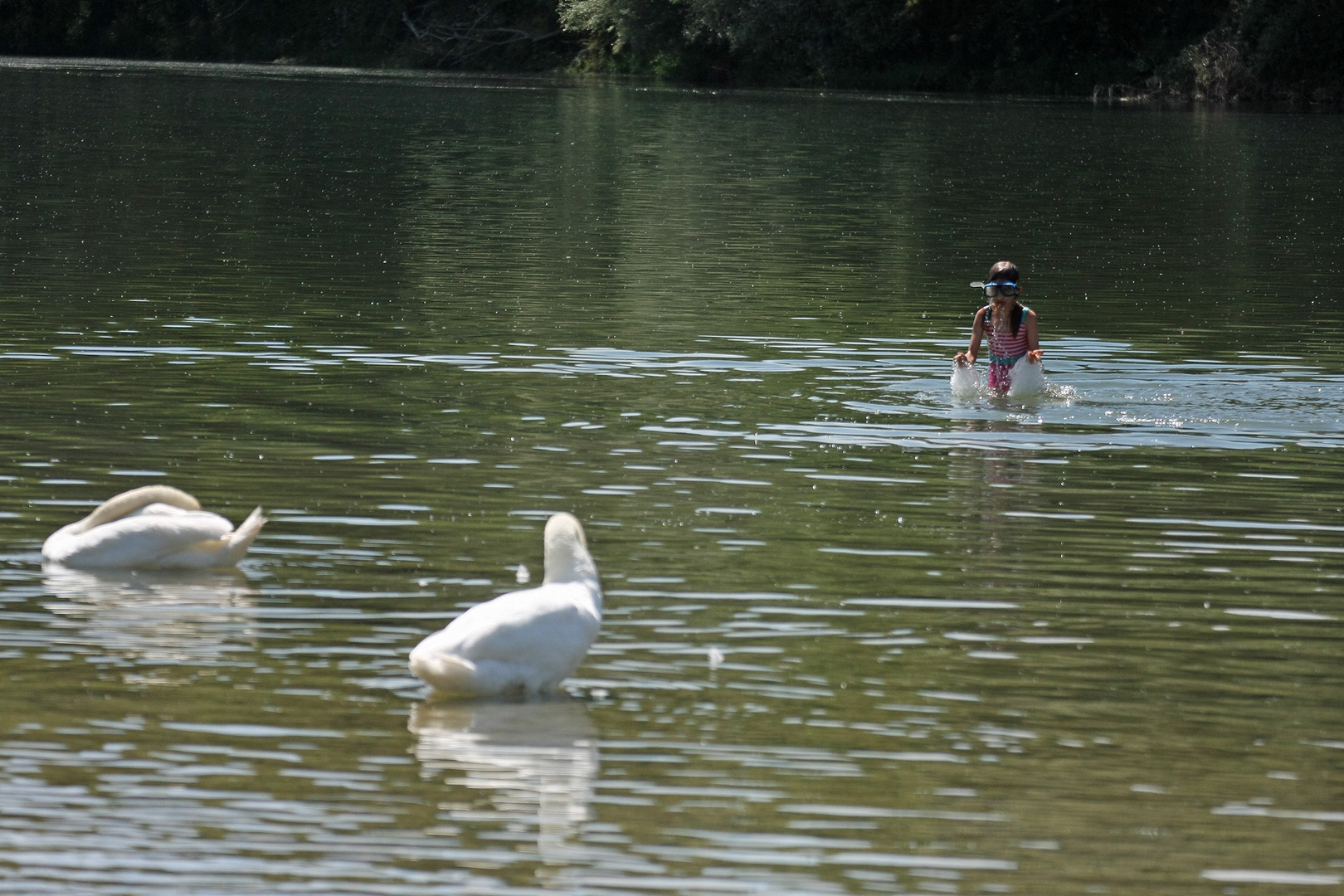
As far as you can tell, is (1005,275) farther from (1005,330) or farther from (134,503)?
(134,503)

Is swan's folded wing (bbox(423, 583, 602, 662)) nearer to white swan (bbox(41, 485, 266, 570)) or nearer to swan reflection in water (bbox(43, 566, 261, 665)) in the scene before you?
swan reflection in water (bbox(43, 566, 261, 665))

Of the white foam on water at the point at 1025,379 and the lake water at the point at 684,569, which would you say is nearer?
the lake water at the point at 684,569

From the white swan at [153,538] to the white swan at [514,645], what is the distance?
2.06m

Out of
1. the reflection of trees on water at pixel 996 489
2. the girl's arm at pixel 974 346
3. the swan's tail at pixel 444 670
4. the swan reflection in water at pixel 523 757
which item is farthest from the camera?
the girl's arm at pixel 974 346

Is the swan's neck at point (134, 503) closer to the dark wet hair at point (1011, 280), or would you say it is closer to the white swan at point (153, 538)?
the white swan at point (153, 538)

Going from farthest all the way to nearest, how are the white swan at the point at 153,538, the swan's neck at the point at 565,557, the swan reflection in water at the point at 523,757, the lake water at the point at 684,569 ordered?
the white swan at the point at 153,538 < the swan's neck at the point at 565,557 < the swan reflection in water at the point at 523,757 < the lake water at the point at 684,569

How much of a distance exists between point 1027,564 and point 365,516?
10.9 ft

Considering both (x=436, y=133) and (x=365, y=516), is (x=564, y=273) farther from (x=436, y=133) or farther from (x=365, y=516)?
(x=436, y=133)

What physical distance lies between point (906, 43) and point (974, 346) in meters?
68.0

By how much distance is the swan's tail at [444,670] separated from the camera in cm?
750

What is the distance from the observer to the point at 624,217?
1199 inches

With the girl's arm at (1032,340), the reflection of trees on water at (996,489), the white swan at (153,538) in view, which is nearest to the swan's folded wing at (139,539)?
the white swan at (153,538)

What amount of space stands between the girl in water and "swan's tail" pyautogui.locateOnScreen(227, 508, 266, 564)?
7421 mm

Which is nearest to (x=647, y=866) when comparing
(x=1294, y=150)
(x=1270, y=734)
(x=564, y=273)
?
(x=1270, y=734)
